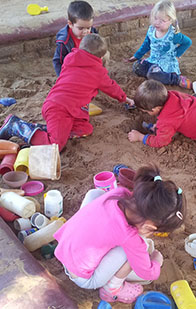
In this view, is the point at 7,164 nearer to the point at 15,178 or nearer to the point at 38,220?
the point at 15,178

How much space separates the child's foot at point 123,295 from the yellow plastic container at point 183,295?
194mm

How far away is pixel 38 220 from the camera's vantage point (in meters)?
2.44

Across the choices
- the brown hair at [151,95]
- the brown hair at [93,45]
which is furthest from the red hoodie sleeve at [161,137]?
the brown hair at [93,45]

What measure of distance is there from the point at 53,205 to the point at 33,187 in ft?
1.40

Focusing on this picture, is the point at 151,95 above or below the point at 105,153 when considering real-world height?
above

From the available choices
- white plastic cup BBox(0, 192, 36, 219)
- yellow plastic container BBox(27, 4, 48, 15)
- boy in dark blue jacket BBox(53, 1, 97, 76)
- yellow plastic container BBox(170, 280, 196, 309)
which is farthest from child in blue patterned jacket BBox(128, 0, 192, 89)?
yellow plastic container BBox(170, 280, 196, 309)

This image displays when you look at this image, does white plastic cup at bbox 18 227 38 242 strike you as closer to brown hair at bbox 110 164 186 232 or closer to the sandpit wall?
brown hair at bbox 110 164 186 232

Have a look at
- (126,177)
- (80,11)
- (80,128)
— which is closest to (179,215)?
(126,177)

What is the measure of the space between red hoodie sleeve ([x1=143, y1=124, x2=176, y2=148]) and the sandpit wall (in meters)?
2.46

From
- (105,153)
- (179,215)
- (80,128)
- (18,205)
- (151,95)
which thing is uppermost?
(179,215)

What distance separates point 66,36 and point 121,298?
291 cm

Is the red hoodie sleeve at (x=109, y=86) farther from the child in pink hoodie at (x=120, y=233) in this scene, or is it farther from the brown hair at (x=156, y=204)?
the brown hair at (x=156, y=204)

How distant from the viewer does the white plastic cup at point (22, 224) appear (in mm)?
2391

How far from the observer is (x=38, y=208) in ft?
8.51
